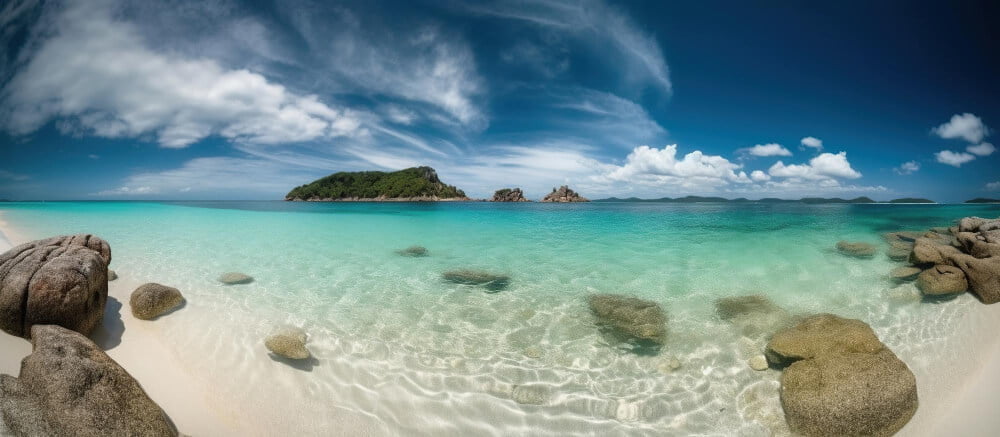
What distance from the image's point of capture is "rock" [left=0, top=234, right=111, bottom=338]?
16.0 ft

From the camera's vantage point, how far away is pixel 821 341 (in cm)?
526

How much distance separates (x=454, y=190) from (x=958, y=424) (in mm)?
159521

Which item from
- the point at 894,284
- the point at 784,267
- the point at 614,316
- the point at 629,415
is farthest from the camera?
the point at 784,267

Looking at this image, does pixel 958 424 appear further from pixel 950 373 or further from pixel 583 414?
pixel 583 414

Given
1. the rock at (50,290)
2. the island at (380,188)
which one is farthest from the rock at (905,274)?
the island at (380,188)

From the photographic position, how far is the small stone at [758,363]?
5430 millimetres

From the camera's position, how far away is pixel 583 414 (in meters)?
4.66

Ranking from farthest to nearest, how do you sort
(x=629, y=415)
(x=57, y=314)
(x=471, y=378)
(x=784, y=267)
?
(x=784, y=267) < (x=471, y=378) < (x=57, y=314) < (x=629, y=415)

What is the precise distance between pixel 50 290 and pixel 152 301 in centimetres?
228

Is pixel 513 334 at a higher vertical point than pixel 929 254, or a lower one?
lower

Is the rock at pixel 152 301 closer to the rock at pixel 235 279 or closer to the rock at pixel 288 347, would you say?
the rock at pixel 235 279

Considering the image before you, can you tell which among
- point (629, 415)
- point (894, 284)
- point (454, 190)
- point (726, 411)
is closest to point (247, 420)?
point (629, 415)

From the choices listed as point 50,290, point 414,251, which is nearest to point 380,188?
point 414,251

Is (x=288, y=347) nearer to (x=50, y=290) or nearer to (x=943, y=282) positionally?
(x=50, y=290)
